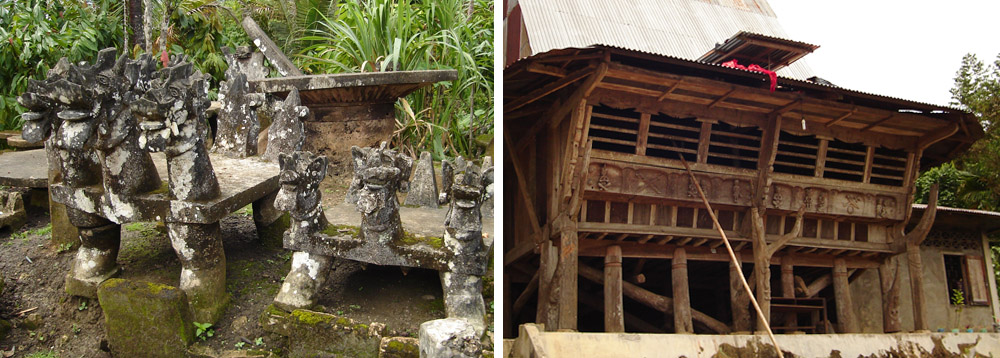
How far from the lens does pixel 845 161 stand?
4.80 meters

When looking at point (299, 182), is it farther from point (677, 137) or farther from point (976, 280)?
point (976, 280)

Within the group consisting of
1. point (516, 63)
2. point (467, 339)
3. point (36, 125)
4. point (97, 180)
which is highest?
point (516, 63)

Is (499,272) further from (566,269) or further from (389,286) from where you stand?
(566,269)

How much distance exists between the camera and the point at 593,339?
404 centimetres

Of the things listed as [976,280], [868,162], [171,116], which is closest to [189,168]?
[171,116]

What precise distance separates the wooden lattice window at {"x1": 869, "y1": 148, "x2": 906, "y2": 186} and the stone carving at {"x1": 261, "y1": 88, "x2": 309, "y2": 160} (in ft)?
14.4

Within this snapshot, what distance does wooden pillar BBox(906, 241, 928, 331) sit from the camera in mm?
4609

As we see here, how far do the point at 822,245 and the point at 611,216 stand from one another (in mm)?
1699

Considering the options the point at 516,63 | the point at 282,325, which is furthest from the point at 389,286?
the point at 516,63

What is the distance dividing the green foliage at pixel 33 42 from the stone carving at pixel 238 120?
3.20 ft

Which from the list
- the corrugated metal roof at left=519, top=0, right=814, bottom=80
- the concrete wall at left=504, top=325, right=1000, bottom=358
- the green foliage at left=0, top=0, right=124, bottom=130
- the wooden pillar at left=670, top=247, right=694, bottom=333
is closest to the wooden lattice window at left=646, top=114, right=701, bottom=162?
the corrugated metal roof at left=519, top=0, right=814, bottom=80

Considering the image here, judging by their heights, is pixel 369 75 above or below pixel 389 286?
above

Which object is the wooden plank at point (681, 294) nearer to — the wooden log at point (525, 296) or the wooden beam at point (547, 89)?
the wooden log at point (525, 296)

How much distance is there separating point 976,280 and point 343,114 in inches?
220
